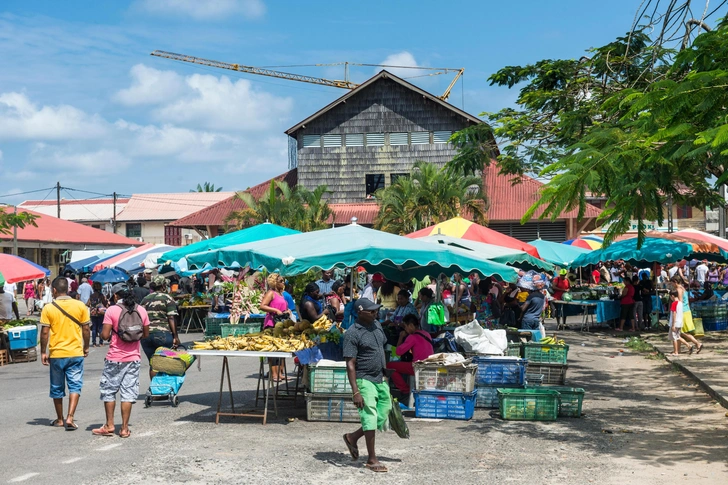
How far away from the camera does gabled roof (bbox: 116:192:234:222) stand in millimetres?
71250

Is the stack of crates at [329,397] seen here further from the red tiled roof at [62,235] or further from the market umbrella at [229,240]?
the red tiled roof at [62,235]

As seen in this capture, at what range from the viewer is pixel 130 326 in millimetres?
9344

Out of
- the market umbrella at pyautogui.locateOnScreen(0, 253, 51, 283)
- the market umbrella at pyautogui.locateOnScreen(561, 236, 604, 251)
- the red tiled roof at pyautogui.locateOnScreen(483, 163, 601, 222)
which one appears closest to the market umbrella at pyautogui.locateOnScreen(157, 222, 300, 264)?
the market umbrella at pyautogui.locateOnScreen(0, 253, 51, 283)

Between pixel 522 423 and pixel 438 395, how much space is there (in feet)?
3.55

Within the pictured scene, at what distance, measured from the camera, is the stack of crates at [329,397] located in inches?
405

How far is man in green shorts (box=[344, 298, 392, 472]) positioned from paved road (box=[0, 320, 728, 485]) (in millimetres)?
311

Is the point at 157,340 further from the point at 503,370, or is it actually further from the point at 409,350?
the point at 503,370

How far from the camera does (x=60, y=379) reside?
32.0ft

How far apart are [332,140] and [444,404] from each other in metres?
33.1

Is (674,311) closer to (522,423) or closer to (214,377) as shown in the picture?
(522,423)

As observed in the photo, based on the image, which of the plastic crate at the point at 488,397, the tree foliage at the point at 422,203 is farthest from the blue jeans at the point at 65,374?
the tree foliage at the point at 422,203

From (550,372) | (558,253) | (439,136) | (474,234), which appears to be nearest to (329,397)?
(550,372)

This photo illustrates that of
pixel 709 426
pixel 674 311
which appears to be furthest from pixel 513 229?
pixel 709 426

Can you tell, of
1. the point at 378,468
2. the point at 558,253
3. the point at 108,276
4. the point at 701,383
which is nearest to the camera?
the point at 378,468
